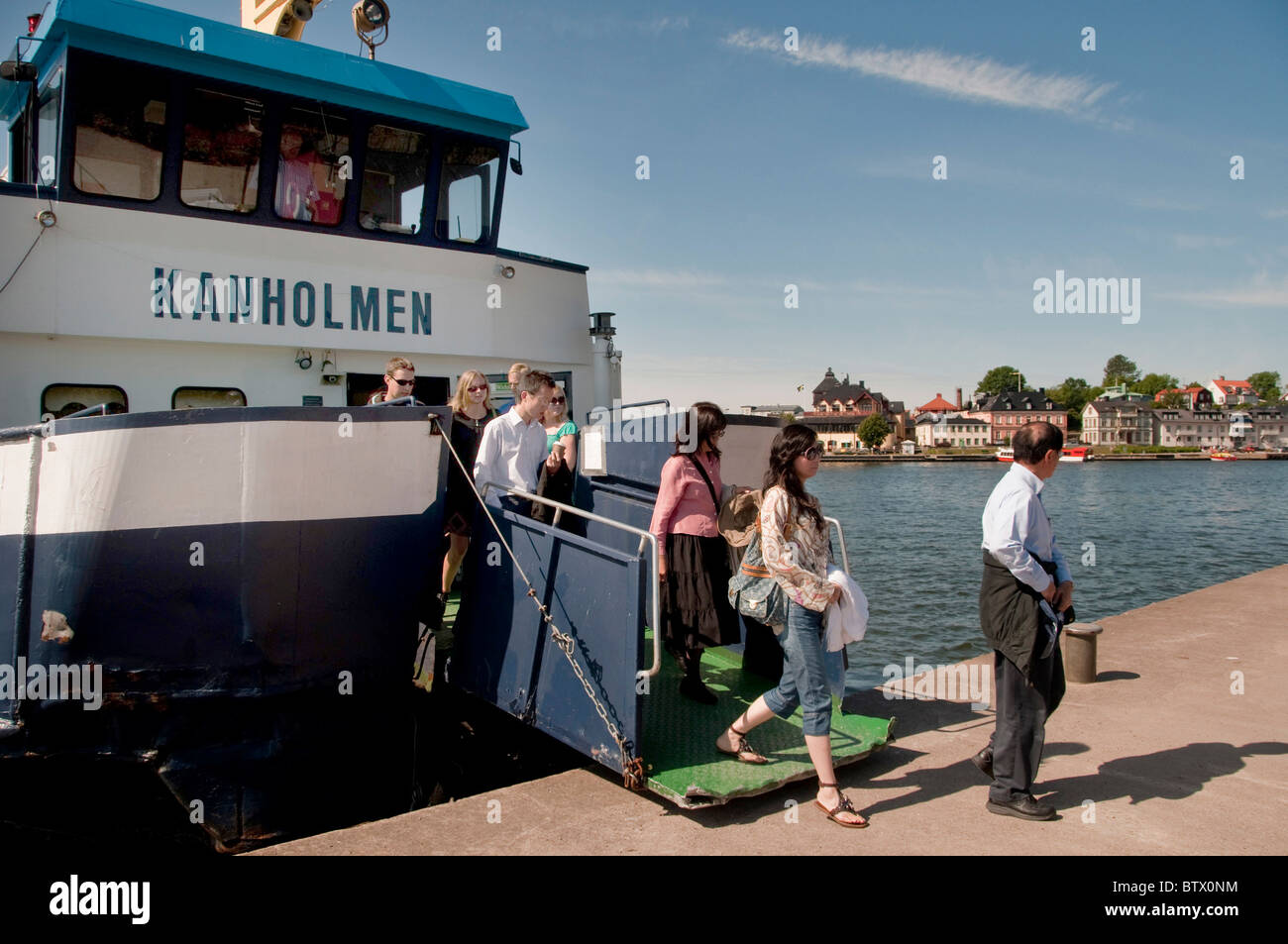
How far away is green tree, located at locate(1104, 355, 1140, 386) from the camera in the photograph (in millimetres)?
187875

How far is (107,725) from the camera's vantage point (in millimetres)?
4281

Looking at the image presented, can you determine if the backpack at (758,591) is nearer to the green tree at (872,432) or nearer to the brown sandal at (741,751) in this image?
the brown sandal at (741,751)

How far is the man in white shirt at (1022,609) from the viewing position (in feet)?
12.9

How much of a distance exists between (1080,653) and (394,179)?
6.32 meters

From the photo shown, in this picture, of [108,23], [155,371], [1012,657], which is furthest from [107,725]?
[108,23]

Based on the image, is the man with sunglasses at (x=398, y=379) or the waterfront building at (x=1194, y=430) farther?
the waterfront building at (x=1194, y=430)

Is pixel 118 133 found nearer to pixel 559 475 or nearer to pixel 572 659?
pixel 559 475

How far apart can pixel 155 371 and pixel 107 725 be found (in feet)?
9.42

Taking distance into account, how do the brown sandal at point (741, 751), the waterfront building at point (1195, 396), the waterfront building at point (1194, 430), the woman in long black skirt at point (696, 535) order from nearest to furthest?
1. the brown sandal at point (741, 751)
2. the woman in long black skirt at point (696, 535)
3. the waterfront building at point (1194, 430)
4. the waterfront building at point (1195, 396)

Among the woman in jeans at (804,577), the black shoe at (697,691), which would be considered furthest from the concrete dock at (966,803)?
the black shoe at (697,691)

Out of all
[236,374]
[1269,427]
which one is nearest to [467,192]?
[236,374]

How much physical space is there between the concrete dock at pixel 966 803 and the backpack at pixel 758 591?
2.94 feet

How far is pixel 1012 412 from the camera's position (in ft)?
450
